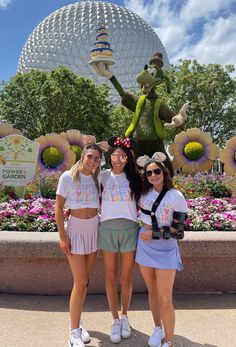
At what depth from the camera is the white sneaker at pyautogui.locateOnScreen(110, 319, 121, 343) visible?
329 centimetres

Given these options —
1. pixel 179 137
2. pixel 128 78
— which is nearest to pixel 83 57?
pixel 128 78

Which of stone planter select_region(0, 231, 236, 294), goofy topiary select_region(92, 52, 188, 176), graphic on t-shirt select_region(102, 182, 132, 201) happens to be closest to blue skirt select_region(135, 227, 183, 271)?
graphic on t-shirt select_region(102, 182, 132, 201)

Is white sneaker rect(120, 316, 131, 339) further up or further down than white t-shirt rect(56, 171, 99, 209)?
further down

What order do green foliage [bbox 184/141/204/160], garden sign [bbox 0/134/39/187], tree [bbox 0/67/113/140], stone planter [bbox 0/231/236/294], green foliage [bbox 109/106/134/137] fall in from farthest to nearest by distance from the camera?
green foliage [bbox 109/106/134/137]
tree [bbox 0/67/113/140]
green foliage [bbox 184/141/204/160]
garden sign [bbox 0/134/39/187]
stone planter [bbox 0/231/236/294]

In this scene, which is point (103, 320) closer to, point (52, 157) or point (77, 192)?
point (77, 192)

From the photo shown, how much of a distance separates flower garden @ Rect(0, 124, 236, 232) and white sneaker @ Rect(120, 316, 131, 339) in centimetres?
172

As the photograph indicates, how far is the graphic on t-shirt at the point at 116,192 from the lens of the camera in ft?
11.0

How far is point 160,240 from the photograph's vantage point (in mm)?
3160

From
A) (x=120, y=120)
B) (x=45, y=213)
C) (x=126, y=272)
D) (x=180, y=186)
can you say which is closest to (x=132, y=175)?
(x=126, y=272)

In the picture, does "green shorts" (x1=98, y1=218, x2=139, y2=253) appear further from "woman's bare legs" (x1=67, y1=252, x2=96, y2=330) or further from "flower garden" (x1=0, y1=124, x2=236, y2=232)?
"flower garden" (x1=0, y1=124, x2=236, y2=232)

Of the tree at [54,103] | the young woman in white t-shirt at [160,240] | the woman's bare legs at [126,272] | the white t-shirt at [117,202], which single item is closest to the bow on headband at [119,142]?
the young woman in white t-shirt at [160,240]

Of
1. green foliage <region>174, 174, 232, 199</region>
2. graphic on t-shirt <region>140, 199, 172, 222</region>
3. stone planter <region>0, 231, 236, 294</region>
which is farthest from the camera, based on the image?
green foliage <region>174, 174, 232, 199</region>

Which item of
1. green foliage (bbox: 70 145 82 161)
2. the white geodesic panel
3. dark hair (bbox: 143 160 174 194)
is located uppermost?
the white geodesic panel

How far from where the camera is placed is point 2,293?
175 inches
